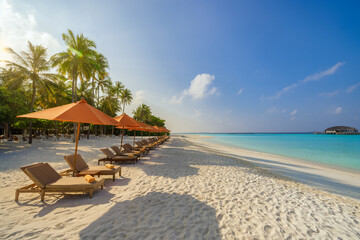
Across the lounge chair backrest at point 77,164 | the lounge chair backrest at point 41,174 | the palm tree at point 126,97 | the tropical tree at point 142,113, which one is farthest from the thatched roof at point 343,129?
the lounge chair backrest at point 41,174

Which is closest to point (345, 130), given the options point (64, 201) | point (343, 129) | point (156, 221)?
point (343, 129)

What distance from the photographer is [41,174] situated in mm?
3600

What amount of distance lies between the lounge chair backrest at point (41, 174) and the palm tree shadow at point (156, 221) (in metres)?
1.81

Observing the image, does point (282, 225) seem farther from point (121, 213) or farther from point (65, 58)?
point (65, 58)

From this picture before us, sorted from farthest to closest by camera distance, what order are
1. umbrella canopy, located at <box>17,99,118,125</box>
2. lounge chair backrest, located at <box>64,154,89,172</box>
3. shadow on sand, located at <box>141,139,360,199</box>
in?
shadow on sand, located at <box>141,139,360,199</box> → lounge chair backrest, located at <box>64,154,89,172</box> → umbrella canopy, located at <box>17,99,118,125</box>

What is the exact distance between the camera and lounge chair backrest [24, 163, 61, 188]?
11.1ft

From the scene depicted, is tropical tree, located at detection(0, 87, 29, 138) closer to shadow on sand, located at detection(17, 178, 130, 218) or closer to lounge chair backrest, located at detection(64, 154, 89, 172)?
lounge chair backrest, located at detection(64, 154, 89, 172)

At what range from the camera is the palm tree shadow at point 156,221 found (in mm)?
2471

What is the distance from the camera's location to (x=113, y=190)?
4.25 m

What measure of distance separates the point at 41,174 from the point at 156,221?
3037 millimetres

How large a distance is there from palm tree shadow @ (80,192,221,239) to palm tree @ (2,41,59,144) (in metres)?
17.6

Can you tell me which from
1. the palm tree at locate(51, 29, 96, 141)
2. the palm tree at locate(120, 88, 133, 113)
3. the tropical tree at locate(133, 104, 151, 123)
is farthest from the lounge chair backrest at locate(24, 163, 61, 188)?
the tropical tree at locate(133, 104, 151, 123)

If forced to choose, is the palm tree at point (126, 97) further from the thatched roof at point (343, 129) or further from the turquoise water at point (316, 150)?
the thatched roof at point (343, 129)

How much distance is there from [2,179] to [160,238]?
19.1ft
